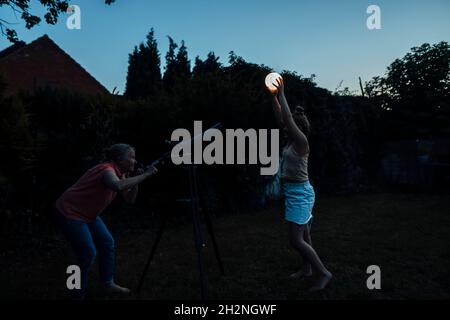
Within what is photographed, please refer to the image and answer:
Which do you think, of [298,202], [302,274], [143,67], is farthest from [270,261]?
[143,67]

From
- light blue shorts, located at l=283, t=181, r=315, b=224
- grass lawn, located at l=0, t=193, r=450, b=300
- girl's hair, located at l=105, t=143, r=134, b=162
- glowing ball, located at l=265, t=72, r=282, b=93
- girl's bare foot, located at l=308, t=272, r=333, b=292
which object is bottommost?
grass lawn, located at l=0, t=193, r=450, b=300

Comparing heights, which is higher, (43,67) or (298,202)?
(43,67)

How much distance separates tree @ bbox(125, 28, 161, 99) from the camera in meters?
23.3

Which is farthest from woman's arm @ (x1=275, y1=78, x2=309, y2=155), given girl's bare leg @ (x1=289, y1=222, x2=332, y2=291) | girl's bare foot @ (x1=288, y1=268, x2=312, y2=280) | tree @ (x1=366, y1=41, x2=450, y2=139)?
tree @ (x1=366, y1=41, x2=450, y2=139)

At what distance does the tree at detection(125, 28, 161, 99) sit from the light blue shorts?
20.7m

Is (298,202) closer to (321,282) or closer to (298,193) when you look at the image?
(298,193)

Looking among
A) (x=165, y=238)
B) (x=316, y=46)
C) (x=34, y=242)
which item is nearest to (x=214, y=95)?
(x=316, y=46)

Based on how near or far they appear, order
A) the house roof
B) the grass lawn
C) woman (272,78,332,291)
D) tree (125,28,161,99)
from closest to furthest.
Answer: woman (272,78,332,291) < the grass lawn < the house roof < tree (125,28,161,99)

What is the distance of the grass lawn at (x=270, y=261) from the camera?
3777 millimetres

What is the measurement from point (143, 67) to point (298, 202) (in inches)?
878

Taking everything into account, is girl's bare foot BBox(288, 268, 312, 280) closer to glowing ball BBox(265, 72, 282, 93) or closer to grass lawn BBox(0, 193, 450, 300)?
grass lawn BBox(0, 193, 450, 300)

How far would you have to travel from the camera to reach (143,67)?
23.9 metres

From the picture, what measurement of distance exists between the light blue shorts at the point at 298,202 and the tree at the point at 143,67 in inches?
814

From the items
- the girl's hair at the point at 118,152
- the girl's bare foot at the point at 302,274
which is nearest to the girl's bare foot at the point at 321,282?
the girl's bare foot at the point at 302,274
